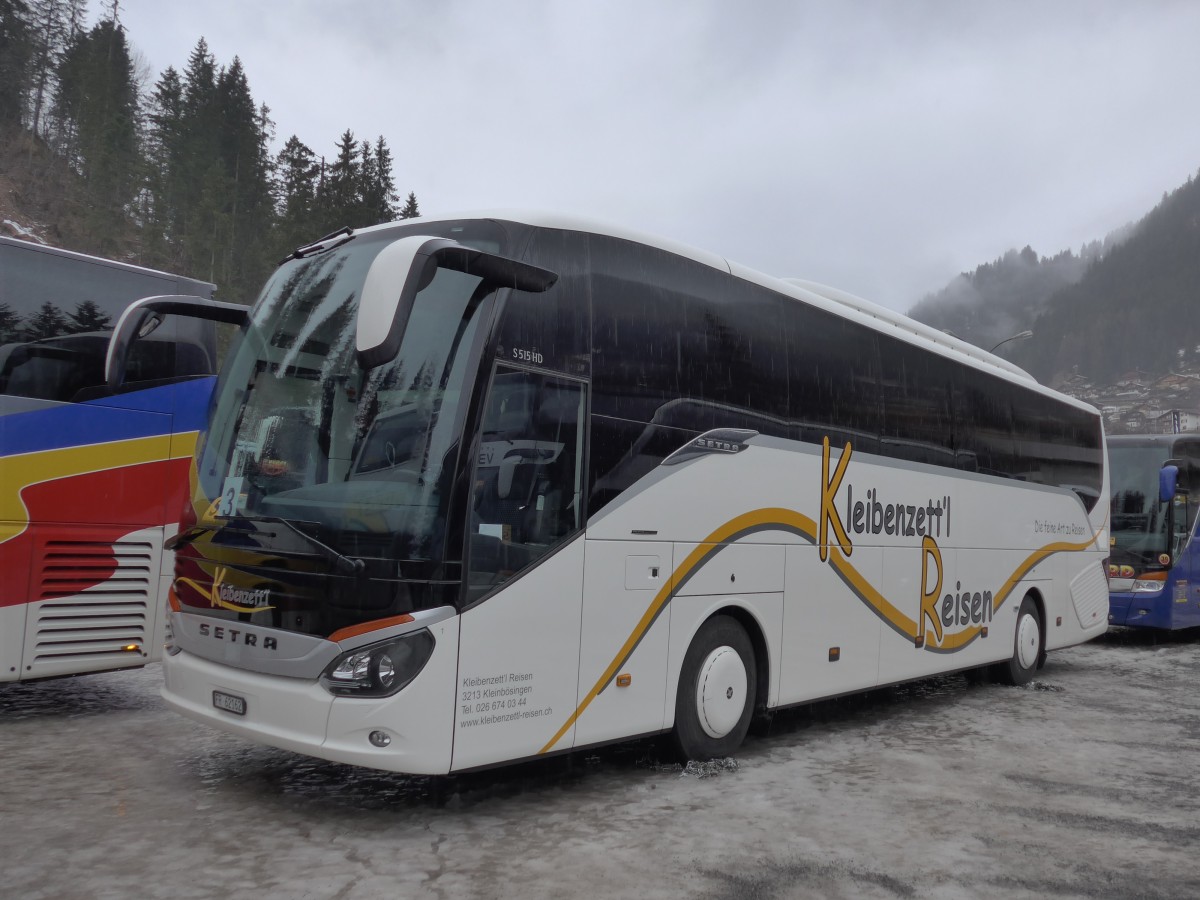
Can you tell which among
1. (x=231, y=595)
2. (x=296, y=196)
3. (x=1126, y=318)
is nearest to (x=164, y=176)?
(x=296, y=196)

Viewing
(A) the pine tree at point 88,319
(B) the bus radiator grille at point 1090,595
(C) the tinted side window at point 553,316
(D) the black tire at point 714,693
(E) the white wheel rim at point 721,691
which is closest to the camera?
(C) the tinted side window at point 553,316

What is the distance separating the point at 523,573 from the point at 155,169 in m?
50.0

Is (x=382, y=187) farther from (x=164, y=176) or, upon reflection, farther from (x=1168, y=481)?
(x=1168, y=481)

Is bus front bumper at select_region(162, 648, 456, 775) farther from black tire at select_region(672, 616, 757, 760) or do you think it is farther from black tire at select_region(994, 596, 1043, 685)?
black tire at select_region(994, 596, 1043, 685)

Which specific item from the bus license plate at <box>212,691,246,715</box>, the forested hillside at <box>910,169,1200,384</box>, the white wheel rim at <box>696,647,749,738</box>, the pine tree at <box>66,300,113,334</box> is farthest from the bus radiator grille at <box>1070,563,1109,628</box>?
the forested hillside at <box>910,169,1200,384</box>

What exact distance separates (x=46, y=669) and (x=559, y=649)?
452 cm

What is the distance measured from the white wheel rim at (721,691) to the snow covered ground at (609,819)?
0.30m

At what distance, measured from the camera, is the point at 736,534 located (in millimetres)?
7504

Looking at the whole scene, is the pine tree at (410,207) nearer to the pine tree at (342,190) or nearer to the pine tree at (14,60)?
the pine tree at (342,190)

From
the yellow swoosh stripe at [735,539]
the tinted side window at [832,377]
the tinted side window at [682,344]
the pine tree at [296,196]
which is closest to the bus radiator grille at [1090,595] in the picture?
the yellow swoosh stripe at [735,539]

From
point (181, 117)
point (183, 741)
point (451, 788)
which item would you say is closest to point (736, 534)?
point (451, 788)

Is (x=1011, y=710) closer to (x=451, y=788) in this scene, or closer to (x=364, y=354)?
(x=451, y=788)

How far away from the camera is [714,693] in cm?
724

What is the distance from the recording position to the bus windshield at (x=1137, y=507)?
16641mm
